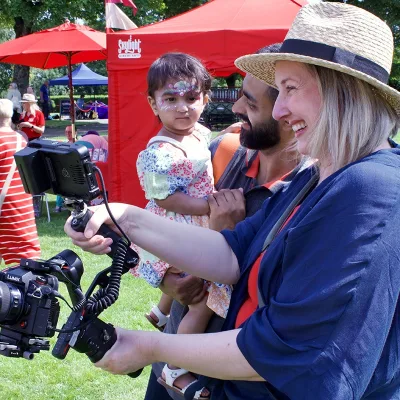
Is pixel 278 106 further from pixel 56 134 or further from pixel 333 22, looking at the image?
pixel 56 134

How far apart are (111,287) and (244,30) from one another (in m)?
5.34

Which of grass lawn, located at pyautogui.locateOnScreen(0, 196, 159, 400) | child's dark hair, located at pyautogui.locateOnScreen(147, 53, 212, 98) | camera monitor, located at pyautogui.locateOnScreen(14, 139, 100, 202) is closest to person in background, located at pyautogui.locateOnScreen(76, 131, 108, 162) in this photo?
grass lawn, located at pyautogui.locateOnScreen(0, 196, 159, 400)

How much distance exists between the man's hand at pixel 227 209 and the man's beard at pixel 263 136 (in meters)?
0.19

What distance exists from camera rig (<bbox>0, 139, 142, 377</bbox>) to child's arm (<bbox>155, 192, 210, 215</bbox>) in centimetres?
86

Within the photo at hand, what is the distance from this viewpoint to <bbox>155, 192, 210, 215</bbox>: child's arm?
8.27 feet

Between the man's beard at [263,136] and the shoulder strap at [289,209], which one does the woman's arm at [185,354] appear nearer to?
the shoulder strap at [289,209]

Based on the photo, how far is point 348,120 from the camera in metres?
1.38

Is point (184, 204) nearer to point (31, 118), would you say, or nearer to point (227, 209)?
point (227, 209)

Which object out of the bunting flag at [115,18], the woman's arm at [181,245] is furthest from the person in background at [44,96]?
the woman's arm at [181,245]

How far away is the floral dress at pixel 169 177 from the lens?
2.57 meters

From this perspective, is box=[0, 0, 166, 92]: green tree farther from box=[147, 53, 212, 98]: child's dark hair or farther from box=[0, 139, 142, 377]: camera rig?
box=[0, 139, 142, 377]: camera rig

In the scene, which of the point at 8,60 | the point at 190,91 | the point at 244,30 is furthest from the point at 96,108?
the point at 190,91

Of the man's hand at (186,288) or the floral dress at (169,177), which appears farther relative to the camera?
the floral dress at (169,177)

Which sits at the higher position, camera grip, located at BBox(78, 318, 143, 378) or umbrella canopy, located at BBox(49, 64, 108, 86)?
camera grip, located at BBox(78, 318, 143, 378)
